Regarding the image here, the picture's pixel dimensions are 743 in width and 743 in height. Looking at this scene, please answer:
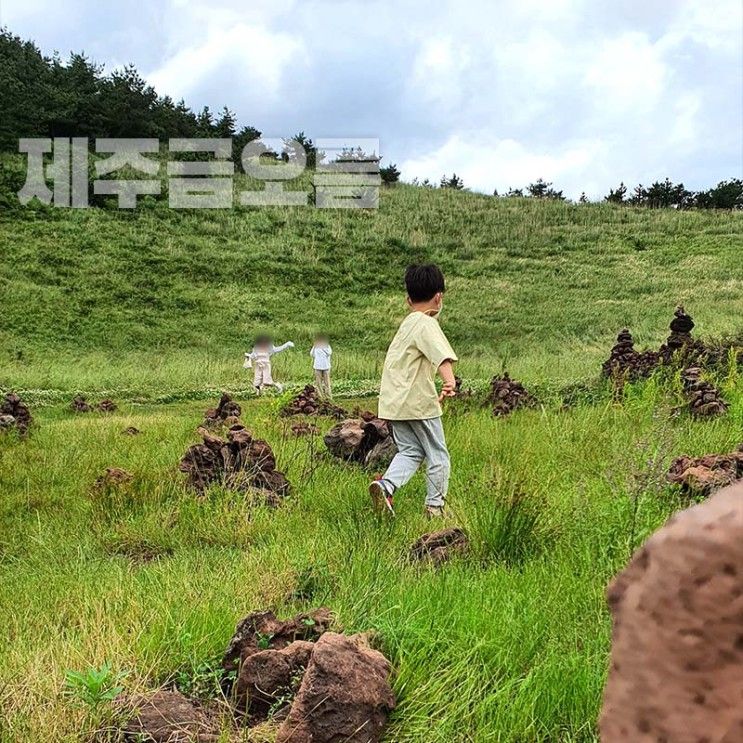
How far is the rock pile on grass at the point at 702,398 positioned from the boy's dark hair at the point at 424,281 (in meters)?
3.11

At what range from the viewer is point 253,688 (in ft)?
7.37

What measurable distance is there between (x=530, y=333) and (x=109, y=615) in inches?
958

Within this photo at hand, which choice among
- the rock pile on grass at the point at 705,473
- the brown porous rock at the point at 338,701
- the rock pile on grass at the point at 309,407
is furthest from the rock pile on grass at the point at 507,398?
the brown porous rock at the point at 338,701

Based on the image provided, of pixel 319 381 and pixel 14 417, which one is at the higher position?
pixel 319 381

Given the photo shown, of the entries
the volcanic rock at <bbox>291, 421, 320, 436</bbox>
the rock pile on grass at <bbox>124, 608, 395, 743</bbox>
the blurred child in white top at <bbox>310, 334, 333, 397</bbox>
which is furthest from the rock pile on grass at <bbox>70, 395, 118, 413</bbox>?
the rock pile on grass at <bbox>124, 608, 395, 743</bbox>

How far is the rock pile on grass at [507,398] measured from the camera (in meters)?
8.23

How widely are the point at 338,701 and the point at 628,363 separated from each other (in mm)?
8499

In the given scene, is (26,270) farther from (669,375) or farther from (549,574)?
(549,574)

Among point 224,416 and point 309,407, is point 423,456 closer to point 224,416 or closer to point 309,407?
point 224,416

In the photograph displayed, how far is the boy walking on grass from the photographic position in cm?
491

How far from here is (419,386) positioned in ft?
16.4

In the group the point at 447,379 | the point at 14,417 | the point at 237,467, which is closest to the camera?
the point at 447,379

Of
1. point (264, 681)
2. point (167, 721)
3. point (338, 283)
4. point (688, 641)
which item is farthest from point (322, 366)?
point (338, 283)

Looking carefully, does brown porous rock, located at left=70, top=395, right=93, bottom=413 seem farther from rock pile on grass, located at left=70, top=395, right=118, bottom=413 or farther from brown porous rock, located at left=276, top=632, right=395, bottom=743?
brown porous rock, located at left=276, top=632, right=395, bottom=743
